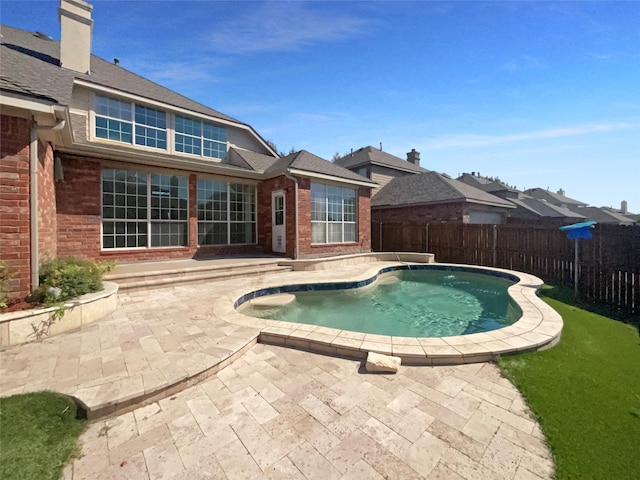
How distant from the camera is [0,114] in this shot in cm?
444

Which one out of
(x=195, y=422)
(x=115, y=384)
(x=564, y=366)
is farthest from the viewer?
(x=564, y=366)

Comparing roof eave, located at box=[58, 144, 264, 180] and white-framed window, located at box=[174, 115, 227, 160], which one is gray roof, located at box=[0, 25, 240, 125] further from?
roof eave, located at box=[58, 144, 264, 180]

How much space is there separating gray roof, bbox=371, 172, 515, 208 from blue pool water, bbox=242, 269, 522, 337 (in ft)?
21.1

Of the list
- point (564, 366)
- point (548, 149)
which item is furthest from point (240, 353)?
point (548, 149)

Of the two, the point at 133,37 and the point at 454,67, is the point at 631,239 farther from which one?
the point at 133,37

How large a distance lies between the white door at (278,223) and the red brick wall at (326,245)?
83 cm

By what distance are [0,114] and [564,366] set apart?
9106 millimetres

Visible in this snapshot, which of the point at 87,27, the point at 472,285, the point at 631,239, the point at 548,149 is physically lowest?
the point at 472,285

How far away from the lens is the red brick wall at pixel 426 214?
14758 mm

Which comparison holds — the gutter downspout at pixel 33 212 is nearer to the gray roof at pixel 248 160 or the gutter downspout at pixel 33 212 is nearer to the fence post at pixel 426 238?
the gray roof at pixel 248 160

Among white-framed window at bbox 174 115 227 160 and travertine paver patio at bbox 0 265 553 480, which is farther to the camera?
white-framed window at bbox 174 115 227 160

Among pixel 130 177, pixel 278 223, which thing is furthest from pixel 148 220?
pixel 278 223

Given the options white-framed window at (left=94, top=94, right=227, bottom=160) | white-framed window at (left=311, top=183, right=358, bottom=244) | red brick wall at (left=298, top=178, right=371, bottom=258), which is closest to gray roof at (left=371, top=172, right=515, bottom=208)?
red brick wall at (left=298, top=178, right=371, bottom=258)

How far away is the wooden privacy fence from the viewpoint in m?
7.34
